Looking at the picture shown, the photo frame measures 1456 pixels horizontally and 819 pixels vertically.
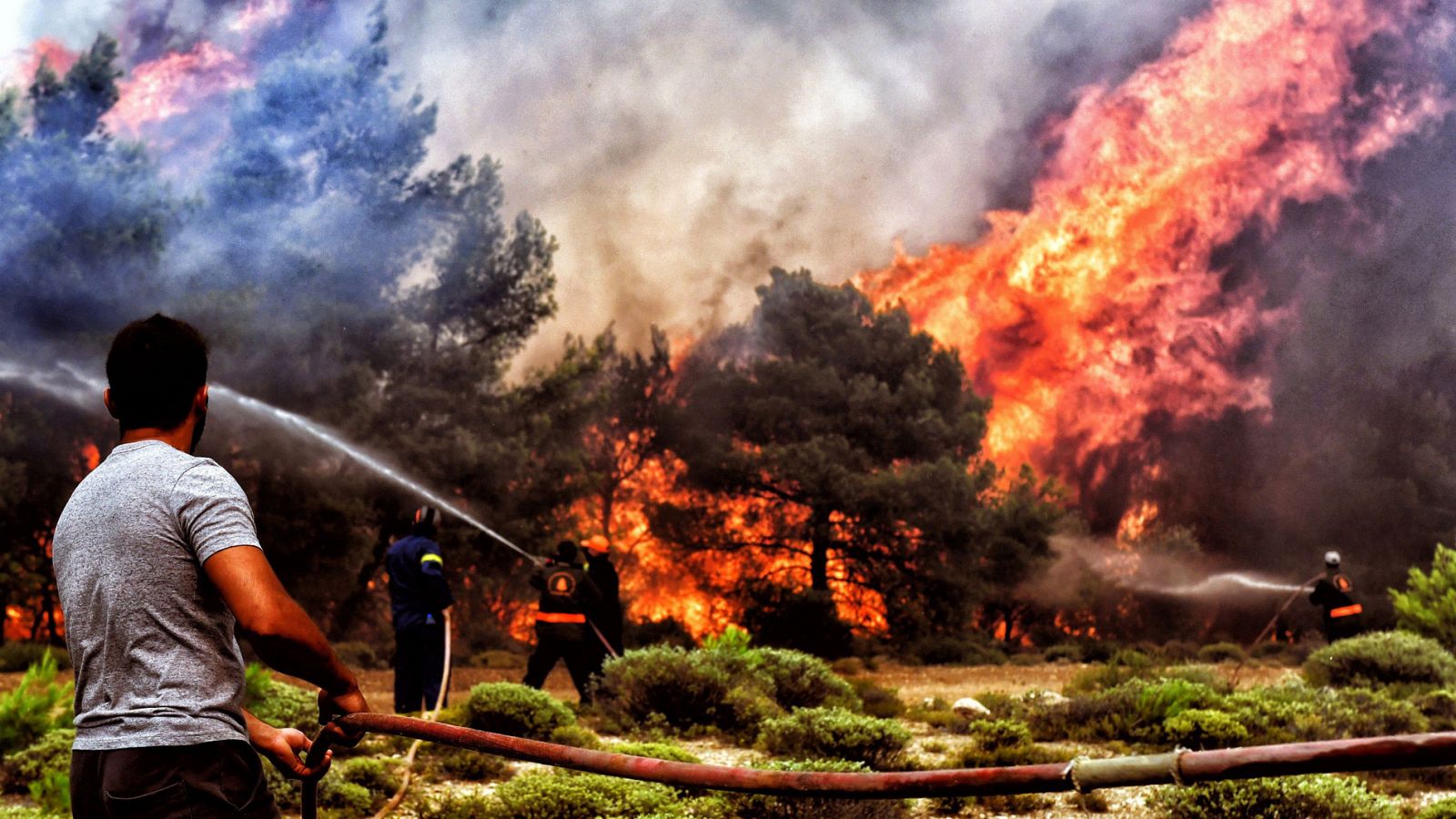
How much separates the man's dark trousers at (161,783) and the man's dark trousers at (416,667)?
8.20 meters

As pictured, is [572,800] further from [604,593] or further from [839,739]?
[604,593]

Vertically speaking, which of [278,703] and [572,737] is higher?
[278,703]

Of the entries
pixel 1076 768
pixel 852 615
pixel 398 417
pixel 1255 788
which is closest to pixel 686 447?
pixel 852 615

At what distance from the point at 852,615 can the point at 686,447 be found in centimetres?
569

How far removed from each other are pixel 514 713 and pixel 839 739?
273 cm

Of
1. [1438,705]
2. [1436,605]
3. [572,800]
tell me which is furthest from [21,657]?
[1436,605]

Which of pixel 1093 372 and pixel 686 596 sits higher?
pixel 1093 372

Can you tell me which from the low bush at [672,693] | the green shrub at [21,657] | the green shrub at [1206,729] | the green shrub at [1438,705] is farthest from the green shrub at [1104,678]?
the green shrub at [21,657]

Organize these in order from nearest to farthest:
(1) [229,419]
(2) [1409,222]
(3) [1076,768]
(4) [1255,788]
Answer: (3) [1076,768] → (4) [1255,788] → (1) [229,419] → (2) [1409,222]

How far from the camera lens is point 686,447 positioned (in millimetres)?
28344

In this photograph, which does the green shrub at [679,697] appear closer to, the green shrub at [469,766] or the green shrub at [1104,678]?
the green shrub at [469,766]

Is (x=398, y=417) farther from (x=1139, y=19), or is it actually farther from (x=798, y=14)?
(x=1139, y=19)

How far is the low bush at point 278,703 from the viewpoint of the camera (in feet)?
27.0

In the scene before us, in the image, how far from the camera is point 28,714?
8.14 meters
